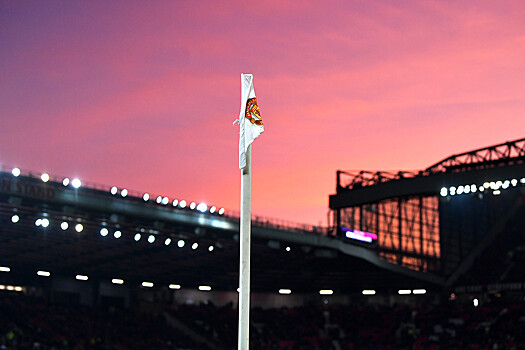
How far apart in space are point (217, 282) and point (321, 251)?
21112mm

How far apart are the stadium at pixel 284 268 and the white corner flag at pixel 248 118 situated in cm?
3214

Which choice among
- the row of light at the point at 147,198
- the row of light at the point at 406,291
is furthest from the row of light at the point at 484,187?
the row of light at the point at 147,198

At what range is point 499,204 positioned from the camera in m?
83.7

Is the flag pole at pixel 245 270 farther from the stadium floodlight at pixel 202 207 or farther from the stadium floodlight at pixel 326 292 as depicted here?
the stadium floodlight at pixel 326 292

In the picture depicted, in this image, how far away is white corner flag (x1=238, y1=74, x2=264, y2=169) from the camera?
699 inches

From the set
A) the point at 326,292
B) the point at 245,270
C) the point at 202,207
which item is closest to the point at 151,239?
the point at 202,207

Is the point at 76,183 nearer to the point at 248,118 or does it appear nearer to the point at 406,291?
the point at 248,118

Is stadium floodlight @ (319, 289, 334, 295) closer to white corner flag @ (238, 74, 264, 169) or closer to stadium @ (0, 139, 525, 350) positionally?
stadium @ (0, 139, 525, 350)

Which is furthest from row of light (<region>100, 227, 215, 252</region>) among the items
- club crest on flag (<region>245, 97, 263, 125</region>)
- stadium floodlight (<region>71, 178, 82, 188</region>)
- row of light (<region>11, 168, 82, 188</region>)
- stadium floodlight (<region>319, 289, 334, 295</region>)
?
club crest on flag (<region>245, 97, 263, 125</region>)

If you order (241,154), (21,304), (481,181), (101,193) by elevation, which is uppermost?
(481,181)

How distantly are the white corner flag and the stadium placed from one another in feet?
105

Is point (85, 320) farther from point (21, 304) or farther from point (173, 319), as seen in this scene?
point (173, 319)

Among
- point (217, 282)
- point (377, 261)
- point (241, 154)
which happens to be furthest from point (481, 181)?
point (241, 154)

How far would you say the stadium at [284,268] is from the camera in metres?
57.5
